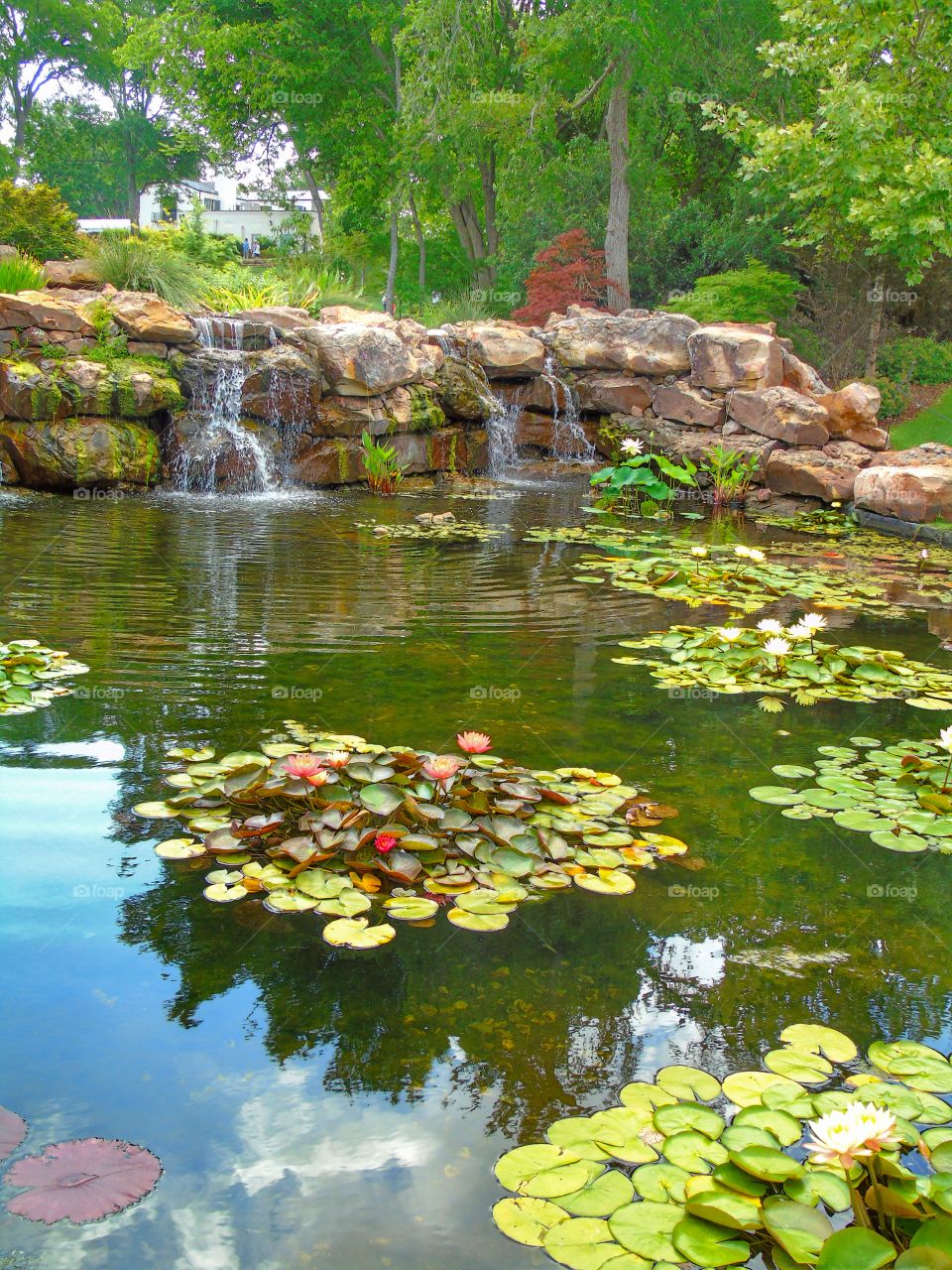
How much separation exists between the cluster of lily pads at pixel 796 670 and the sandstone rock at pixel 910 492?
5921 mm

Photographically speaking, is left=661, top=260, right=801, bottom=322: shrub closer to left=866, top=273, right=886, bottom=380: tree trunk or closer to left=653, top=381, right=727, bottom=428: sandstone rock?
left=866, top=273, right=886, bottom=380: tree trunk

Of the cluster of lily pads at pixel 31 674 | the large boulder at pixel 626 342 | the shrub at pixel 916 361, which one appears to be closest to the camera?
the cluster of lily pads at pixel 31 674

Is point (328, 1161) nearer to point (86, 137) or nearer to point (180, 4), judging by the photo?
point (180, 4)

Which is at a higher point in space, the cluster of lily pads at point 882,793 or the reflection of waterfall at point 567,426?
the reflection of waterfall at point 567,426

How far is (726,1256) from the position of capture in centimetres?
183

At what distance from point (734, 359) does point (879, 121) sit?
10.6 ft

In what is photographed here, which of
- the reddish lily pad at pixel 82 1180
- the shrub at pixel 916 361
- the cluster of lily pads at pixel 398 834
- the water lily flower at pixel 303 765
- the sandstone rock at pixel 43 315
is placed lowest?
the reddish lily pad at pixel 82 1180

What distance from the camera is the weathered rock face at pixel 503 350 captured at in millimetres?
14930

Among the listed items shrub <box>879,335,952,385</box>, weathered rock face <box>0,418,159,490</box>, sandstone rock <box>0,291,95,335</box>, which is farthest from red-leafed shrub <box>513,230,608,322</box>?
weathered rock face <box>0,418,159,490</box>

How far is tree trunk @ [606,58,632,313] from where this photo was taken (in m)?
18.7

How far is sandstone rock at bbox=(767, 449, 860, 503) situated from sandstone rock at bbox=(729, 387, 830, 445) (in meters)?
0.22

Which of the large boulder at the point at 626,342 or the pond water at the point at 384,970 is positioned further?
the large boulder at the point at 626,342

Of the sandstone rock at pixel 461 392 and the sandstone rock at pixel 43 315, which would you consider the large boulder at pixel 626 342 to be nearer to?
the sandstone rock at pixel 461 392

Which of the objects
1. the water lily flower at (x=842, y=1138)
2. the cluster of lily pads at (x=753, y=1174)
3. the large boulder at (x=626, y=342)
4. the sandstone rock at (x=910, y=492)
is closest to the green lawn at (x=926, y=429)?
the large boulder at (x=626, y=342)
